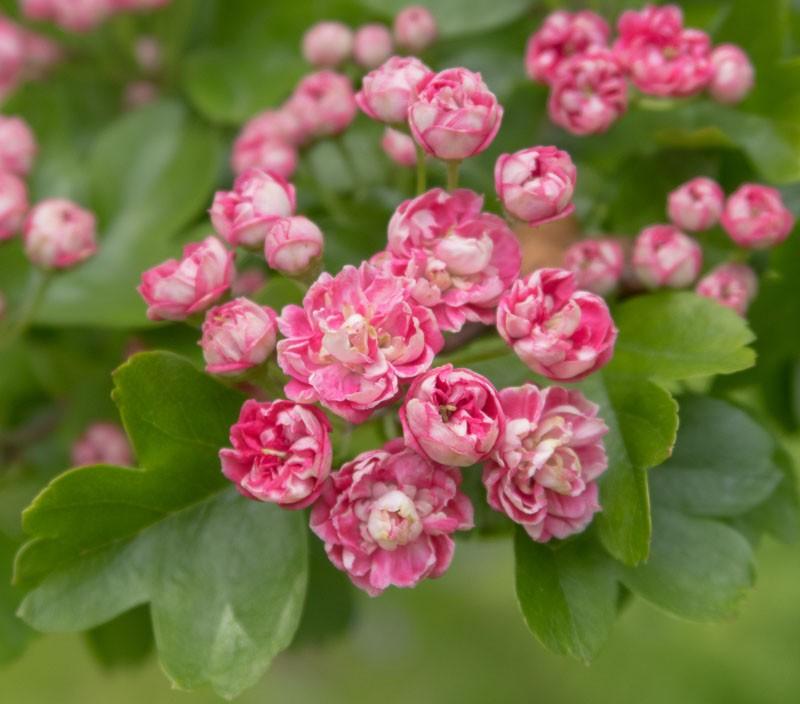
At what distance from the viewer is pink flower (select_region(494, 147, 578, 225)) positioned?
2.05ft

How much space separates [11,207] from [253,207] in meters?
0.29

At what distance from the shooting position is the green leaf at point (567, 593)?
61 centimetres

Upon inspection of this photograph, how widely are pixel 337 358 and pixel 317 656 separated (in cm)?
108

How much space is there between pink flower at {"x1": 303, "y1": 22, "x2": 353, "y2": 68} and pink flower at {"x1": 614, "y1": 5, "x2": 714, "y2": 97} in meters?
0.24

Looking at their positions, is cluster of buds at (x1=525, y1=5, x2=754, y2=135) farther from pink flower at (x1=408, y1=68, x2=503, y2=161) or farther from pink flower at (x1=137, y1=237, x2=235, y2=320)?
pink flower at (x1=137, y1=237, x2=235, y2=320)

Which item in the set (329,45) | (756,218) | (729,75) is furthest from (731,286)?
(329,45)

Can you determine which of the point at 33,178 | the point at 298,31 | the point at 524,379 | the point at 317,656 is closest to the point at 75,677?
the point at 317,656

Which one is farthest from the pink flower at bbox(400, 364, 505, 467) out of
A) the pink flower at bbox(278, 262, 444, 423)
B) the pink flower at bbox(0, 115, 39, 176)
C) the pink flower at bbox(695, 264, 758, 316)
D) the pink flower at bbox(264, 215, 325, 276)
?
the pink flower at bbox(0, 115, 39, 176)

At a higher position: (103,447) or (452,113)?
(452,113)

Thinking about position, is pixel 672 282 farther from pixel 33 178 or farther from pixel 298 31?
pixel 33 178

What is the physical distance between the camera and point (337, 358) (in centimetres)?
56

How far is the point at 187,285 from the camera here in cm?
63

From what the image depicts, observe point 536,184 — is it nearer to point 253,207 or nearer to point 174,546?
point 253,207

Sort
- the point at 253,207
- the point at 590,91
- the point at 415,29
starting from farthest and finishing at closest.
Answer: the point at 415,29, the point at 590,91, the point at 253,207
